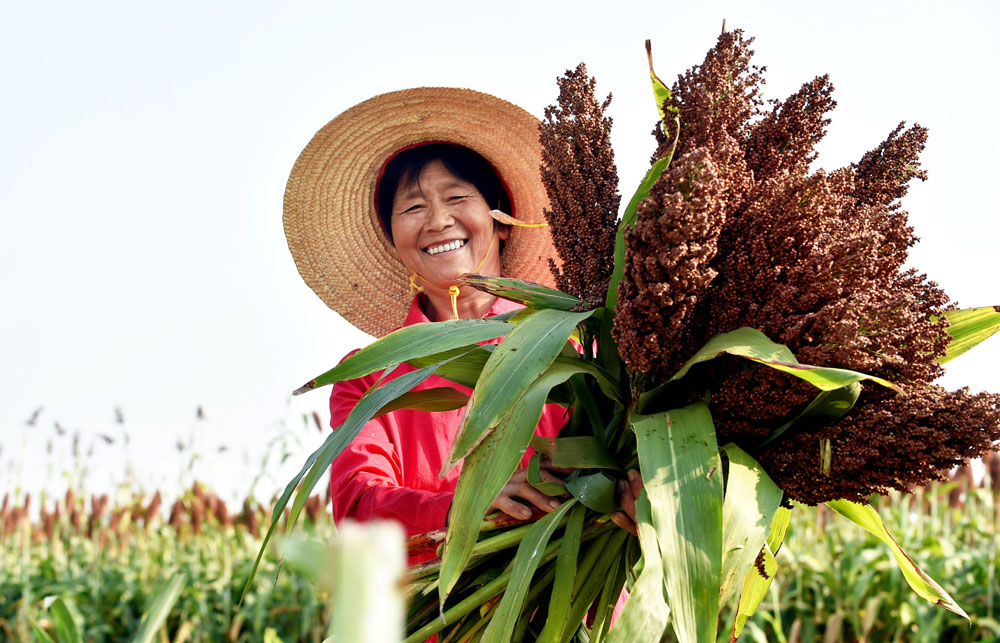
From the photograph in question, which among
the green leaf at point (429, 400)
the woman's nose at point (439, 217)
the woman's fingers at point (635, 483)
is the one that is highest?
the woman's nose at point (439, 217)

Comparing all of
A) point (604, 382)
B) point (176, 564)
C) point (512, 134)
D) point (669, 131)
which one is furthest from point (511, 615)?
point (176, 564)

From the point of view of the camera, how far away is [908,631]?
398 cm

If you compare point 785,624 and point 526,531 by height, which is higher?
point 526,531

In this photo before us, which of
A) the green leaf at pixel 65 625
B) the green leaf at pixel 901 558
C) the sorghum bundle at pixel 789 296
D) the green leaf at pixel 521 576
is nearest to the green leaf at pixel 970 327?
the sorghum bundle at pixel 789 296

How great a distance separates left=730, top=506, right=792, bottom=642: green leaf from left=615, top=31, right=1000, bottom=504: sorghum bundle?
209mm

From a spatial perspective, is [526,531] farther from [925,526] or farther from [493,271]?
[925,526]

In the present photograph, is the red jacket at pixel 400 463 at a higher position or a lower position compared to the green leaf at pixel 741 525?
higher

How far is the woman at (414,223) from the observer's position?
2.00 m

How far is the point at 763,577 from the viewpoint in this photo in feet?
4.65

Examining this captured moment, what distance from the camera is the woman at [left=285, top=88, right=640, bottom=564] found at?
2.00 meters

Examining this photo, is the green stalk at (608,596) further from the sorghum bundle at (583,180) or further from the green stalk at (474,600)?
the sorghum bundle at (583,180)

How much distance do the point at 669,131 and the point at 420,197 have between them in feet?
3.74

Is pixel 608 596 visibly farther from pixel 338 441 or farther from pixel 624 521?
pixel 338 441

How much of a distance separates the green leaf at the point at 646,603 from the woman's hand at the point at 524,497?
0.22 meters
